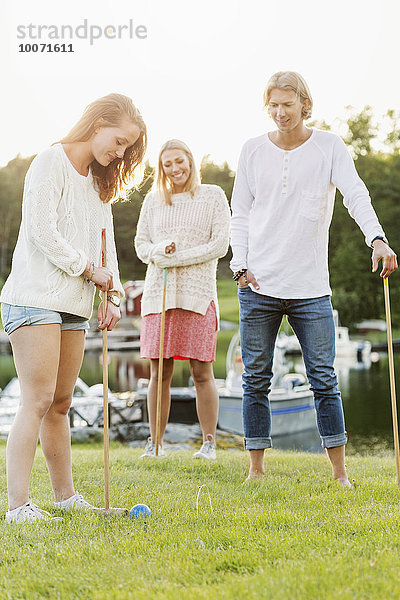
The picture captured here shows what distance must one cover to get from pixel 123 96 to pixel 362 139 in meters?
34.9

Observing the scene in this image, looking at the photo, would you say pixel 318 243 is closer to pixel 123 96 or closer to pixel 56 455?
pixel 123 96

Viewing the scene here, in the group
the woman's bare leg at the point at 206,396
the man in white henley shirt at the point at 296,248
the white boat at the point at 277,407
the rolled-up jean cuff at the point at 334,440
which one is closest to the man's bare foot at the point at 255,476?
the man in white henley shirt at the point at 296,248

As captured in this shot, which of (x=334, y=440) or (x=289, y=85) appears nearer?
(x=289, y=85)

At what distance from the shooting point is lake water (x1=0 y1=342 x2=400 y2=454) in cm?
1133

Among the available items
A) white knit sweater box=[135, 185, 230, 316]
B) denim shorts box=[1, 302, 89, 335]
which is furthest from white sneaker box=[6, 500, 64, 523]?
white knit sweater box=[135, 185, 230, 316]

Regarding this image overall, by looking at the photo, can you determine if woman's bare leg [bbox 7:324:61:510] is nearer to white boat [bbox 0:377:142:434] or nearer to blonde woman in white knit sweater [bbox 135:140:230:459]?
blonde woman in white knit sweater [bbox 135:140:230:459]

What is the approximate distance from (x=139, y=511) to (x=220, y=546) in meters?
0.52

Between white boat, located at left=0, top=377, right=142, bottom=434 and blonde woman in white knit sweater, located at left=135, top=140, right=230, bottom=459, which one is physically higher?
blonde woman in white knit sweater, located at left=135, top=140, right=230, bottom=459

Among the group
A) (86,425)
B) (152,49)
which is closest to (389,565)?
(86,425)

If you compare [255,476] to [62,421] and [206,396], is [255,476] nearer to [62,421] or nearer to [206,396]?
[206,396]

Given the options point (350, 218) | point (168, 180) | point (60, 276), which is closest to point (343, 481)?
point (60, 276)

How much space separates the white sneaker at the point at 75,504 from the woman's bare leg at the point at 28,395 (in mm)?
226

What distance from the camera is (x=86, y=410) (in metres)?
10.7

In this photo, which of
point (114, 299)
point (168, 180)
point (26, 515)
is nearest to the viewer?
point (26, 515)
